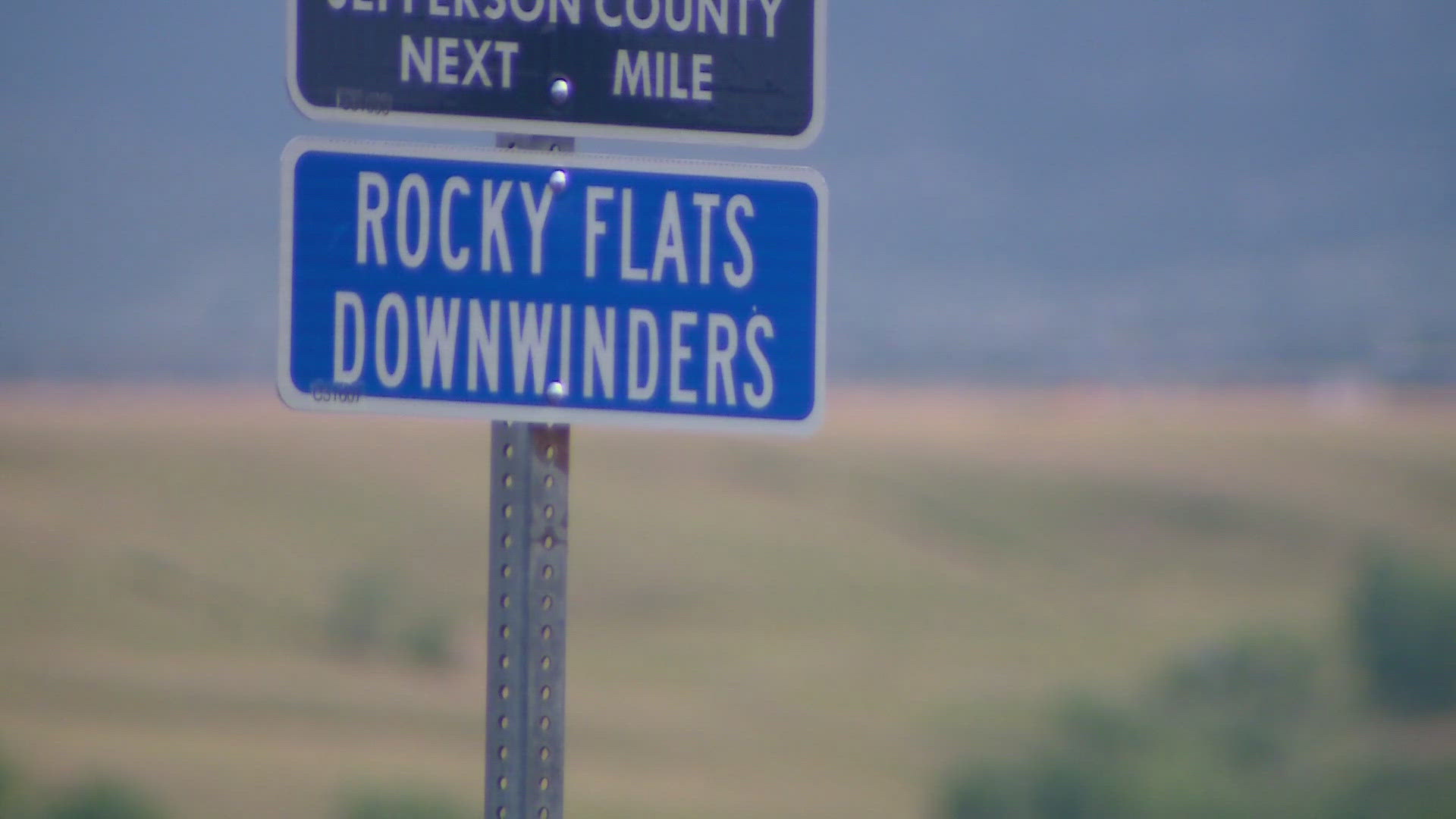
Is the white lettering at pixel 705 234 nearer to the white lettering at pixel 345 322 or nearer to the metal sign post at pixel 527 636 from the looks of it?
the metal sign post at pixel 527 636

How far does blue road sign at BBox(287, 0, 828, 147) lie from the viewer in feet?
3.69

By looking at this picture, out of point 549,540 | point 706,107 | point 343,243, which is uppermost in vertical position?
point 706,107

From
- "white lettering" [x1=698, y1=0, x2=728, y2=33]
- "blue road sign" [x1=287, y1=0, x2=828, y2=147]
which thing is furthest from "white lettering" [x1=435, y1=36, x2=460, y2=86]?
"white lettering" [x1=698, y1=0, x2=728, y2=33]

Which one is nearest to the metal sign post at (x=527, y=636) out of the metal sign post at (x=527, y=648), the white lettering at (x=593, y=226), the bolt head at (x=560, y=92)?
the metal sign post at (x=527, y=648)

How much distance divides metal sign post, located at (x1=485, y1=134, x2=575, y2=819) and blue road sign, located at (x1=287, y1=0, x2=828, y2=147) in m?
0.24

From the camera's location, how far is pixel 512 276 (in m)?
1.13

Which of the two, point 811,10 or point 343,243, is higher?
point 811,10

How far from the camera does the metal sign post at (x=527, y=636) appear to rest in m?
1.10

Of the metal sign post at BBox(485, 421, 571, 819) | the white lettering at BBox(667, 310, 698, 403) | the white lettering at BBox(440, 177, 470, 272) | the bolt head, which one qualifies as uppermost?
the bolt head

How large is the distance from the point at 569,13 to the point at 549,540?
0.44 m

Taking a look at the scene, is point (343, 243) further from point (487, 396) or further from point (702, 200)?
point (702, 200)

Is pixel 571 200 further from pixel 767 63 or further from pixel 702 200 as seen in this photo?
→ pixel 767 63

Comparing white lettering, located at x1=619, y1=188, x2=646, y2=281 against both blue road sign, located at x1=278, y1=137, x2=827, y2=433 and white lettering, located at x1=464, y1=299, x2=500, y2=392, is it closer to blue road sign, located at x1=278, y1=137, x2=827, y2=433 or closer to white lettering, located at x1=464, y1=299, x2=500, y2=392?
blue road sign, located at x1=278, y1=137, x2=827, y2=433

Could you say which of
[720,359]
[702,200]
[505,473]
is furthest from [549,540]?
[702,200]
